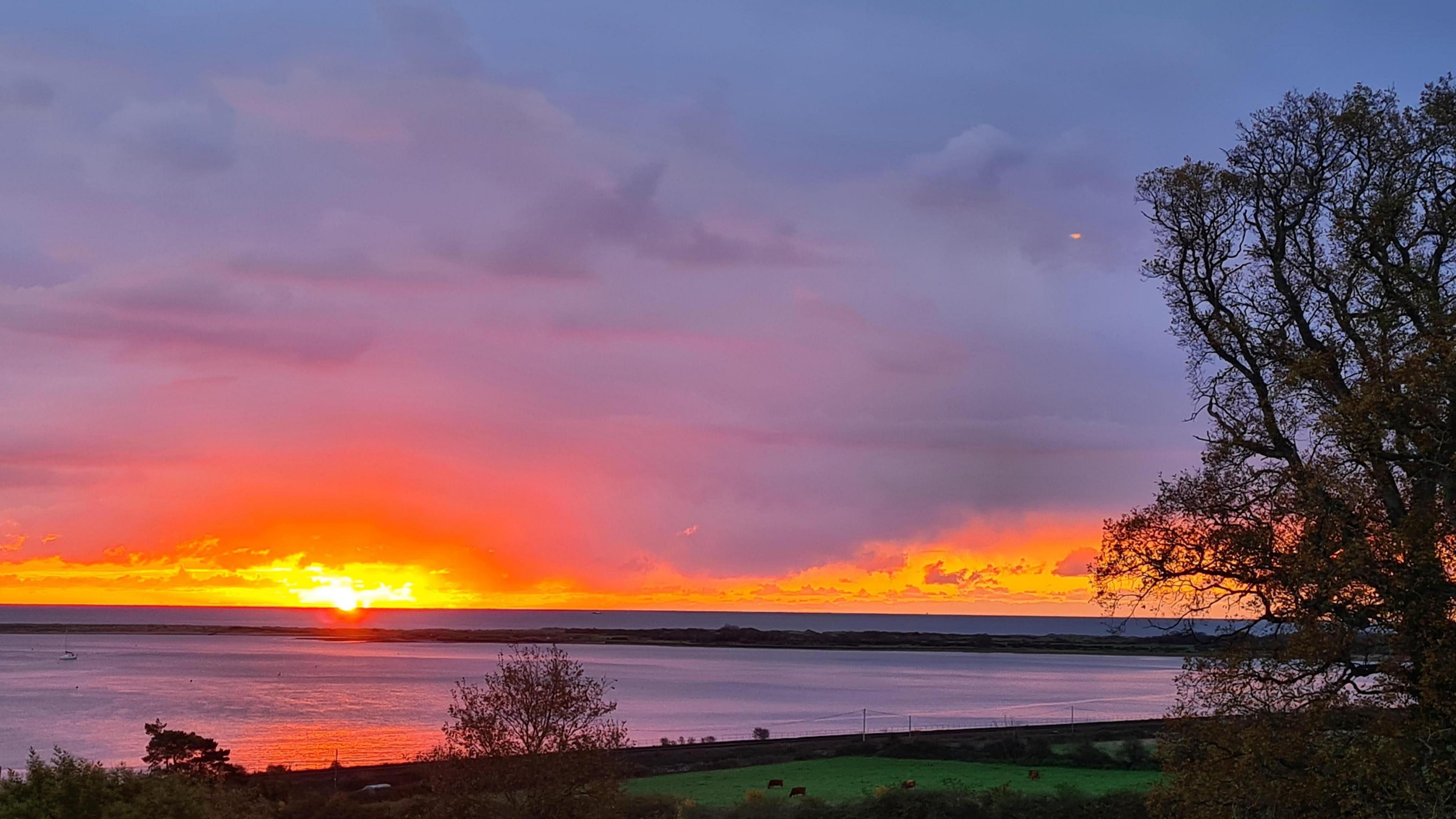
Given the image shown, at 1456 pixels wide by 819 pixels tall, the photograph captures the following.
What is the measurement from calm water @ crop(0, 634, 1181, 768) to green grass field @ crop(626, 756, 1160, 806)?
30449 mm

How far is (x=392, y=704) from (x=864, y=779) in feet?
282

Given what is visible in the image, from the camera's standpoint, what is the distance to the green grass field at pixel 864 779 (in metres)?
47.7

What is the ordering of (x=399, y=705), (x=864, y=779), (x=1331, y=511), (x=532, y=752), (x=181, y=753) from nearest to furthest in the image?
1. (x=1331, y=511)
2. (x=532, y=752)
3. (x=181, y=753)
4. (x=864, y=779)
5. (x=399, y=705)

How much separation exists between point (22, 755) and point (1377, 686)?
92164 millimetres

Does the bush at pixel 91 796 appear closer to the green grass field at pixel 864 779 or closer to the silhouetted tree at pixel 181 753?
the silhouetted tree at pixel 181 753

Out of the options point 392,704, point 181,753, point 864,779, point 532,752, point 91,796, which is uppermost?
point 91,796

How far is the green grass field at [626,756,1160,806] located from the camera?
47.7 m

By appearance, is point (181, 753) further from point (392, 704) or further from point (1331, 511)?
point (392, 704)

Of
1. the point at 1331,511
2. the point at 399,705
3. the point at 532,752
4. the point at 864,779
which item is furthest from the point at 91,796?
the point at 399,705

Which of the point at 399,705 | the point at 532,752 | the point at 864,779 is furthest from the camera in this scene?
the point at 399,705

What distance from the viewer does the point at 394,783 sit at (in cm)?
5909

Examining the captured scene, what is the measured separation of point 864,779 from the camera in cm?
5491

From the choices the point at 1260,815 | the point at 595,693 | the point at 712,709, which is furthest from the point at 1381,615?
the point at 712,709

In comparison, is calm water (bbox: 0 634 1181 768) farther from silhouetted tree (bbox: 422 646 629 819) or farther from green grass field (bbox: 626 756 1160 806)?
silhouetted tree (bbox: 422 646 629 819)
